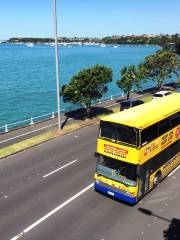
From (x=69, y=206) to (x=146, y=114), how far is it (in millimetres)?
5879

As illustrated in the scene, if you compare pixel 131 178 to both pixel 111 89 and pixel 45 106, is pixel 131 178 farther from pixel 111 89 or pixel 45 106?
pixel 111 89

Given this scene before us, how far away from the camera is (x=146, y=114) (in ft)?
57.1

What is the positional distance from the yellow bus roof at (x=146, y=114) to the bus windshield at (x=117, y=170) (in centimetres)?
188

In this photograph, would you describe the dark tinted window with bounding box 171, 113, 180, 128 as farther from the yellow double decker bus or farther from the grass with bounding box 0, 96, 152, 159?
the grass with bounding box 0, 96, 152, 159

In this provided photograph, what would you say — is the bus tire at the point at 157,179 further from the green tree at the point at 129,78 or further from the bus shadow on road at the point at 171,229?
the green tree at the point at 129,78

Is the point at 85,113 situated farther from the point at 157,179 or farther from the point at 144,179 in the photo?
the point at 144,179

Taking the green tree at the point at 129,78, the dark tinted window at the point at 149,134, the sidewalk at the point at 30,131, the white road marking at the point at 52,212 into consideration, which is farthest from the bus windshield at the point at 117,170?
the green tree at the point at 129,78

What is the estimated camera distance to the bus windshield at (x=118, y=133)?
15.6m

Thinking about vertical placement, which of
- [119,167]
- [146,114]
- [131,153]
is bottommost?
[119,167]

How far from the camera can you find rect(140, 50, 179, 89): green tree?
48875 millimetres

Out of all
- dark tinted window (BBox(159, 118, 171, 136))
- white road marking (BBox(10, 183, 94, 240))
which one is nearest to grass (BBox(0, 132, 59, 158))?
white road marking (BBox(10, 183, 94, 240))

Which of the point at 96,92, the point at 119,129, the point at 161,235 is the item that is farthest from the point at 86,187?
the point at 96,92

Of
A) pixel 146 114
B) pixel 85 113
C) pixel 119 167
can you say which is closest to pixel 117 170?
pixel 119 167

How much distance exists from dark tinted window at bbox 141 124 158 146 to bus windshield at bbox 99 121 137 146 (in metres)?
0.54
